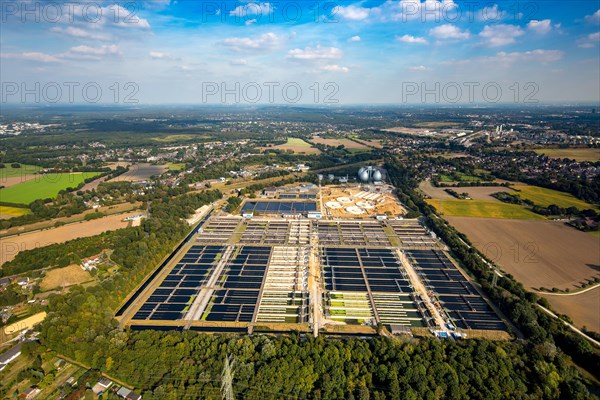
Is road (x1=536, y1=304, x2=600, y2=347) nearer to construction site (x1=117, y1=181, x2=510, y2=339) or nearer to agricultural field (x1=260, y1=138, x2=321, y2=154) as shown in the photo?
construction site (x1=117, y1=181, x2=510, y2=339)

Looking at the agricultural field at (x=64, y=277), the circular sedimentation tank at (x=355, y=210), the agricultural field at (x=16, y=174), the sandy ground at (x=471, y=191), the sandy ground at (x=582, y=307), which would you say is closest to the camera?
the sandy ground at (x=582, y=307)

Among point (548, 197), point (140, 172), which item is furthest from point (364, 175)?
point (140, 172)

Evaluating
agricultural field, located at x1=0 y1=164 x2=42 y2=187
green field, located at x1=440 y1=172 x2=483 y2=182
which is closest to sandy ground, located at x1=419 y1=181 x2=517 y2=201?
green field, located at x1=440 y1=172 x2=483 y2=182

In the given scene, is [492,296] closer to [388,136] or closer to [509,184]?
[509,184]

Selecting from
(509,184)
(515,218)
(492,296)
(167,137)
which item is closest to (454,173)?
(509,184)

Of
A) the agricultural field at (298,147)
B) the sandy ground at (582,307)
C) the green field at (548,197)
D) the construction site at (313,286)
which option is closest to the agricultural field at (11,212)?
the construction site at (313,286)

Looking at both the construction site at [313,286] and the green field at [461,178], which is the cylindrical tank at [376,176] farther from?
the construction site at [313,286]

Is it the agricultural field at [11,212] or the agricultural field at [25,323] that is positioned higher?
the agricultural field at [11,212]
